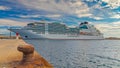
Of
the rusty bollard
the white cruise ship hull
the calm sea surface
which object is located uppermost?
the rusty bollard

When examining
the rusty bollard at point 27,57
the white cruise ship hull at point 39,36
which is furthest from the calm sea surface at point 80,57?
the white cruise ship hull at point 39,36

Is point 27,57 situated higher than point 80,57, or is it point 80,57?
point 27,57

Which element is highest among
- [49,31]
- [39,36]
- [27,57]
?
[27,57]

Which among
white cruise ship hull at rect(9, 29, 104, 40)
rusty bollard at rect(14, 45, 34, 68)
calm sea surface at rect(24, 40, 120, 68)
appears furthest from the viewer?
white cruise ship hull at rect(9, 29, 104, 40)

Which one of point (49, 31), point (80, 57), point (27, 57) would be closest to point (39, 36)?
point (49, 31)

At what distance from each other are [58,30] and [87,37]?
17169mm

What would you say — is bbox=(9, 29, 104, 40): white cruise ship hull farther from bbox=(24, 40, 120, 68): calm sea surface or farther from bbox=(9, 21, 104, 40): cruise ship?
bbox=(24, 40, 120, 68): calm sea surface

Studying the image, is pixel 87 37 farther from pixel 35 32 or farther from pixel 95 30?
pixel 35 32

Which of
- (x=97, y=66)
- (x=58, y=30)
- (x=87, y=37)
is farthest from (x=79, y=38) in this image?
(x=97, y=66)

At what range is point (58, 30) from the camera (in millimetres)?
95250

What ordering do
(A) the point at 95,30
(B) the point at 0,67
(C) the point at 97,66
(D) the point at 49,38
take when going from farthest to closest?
(A) the point at 95,30 → (D) the point at 49,38 → (C) the point at 97,66 → (B) the point at 0,67

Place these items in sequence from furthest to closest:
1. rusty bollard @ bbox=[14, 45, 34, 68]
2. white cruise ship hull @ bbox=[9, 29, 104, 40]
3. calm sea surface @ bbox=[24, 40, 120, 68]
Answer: white cruise ship hull @ bbox=[9, 29, 104, 40], calm sea surface @ bbox=[24, 40, 120, 68], rusty bollard @ bbox=[14, 45, 34, 68]

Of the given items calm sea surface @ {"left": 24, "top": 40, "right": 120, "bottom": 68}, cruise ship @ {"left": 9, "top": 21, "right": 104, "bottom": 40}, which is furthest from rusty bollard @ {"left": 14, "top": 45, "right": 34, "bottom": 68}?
cruise ship @ {"left": 9, "top": 21, "right": 104, "bottom": 40}

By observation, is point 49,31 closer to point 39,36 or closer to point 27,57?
point 39,36
